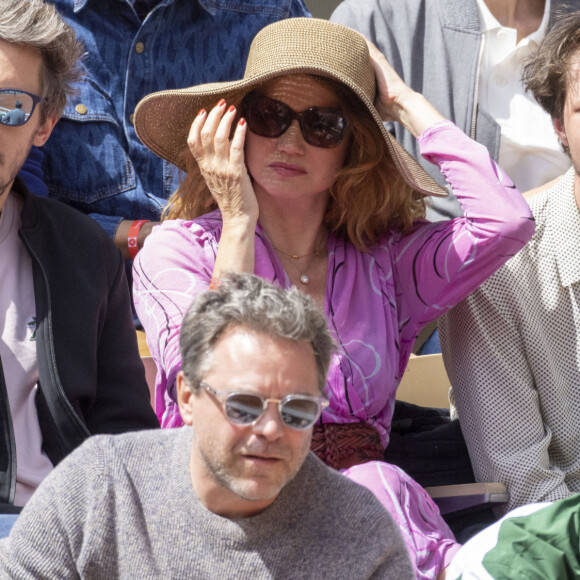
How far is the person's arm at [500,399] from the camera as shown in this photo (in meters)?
2.74

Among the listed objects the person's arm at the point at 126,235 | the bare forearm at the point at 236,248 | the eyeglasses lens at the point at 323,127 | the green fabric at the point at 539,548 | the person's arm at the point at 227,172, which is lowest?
the green fabric at the point at 539,548

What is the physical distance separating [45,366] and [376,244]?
3.12ft

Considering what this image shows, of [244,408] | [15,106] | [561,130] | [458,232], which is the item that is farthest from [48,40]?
[561,130]

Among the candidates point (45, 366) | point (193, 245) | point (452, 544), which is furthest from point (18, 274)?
point (452, 544)

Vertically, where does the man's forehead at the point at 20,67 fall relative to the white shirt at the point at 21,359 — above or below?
above

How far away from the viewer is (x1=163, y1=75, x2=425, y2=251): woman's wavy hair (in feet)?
9.25

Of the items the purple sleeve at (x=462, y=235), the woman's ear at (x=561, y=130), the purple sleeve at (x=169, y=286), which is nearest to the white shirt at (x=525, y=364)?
the purple sleeve at (x=462, y=235)

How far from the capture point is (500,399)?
2809 millimetres

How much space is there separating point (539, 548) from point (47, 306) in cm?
126

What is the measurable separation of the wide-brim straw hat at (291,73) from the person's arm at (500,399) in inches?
13.6

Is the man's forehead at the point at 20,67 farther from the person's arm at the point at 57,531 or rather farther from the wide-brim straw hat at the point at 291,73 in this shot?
the person's arm at the point at 57,531

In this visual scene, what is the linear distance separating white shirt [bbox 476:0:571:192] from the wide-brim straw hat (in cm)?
86

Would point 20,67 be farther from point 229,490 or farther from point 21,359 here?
point 229,490

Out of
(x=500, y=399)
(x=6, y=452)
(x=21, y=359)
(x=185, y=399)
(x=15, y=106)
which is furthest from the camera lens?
(x=500, y=399)
